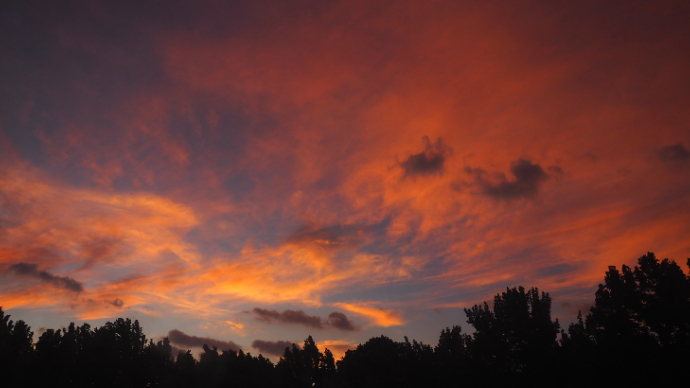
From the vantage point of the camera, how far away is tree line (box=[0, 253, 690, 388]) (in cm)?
4059

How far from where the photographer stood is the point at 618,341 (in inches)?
1658

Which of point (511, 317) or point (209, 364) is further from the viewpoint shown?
point (209, 364)

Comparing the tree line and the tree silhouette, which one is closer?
the tree line

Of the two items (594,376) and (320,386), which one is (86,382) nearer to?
(320,386)

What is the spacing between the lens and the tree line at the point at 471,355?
4059 cm

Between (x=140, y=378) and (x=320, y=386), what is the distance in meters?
50.5

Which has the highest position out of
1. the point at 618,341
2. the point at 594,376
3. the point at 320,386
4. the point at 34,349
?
the point at 34,349

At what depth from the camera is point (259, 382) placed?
9088 cm

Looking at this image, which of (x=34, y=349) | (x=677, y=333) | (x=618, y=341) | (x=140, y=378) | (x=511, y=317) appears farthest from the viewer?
(x=140, y=378)

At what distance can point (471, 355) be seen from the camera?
60656 millimetres

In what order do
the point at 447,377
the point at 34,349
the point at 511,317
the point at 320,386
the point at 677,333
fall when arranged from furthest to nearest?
the point at 320,386
the point at 34,349
the point at 447,377
the point at 511,317
the point at 677,333

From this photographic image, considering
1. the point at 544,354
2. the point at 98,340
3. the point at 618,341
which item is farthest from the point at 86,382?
the point at 618,341

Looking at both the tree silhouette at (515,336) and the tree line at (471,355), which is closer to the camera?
the tree line at (471,355)

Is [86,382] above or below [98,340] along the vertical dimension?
below
